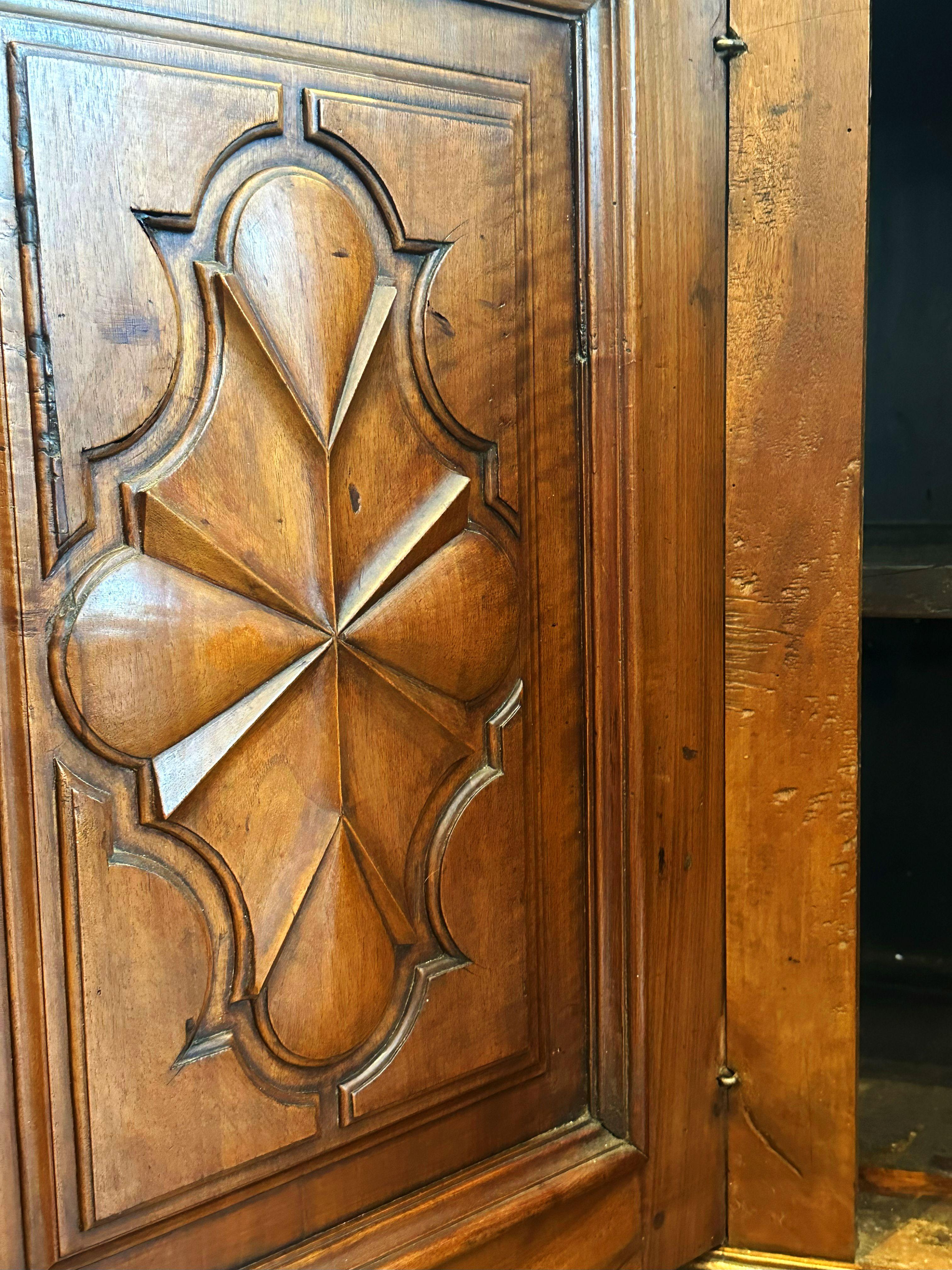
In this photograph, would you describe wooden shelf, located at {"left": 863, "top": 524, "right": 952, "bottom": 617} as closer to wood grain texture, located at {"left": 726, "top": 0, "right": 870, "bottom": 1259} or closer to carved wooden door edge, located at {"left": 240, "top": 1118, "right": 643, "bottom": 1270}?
wood grain texture, located at {"left": 726, "top": 0, "right": 870, "bottom": 1259}

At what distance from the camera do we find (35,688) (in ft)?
2.00

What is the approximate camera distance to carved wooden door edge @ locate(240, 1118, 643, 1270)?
2.38 feet

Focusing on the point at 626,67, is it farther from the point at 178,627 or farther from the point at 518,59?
→ the point at 178,627

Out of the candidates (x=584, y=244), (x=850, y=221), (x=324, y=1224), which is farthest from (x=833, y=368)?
(x=324, y=1224)

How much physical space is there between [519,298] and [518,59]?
16 centimetres

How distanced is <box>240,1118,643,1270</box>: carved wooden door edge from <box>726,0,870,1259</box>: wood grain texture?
14cm

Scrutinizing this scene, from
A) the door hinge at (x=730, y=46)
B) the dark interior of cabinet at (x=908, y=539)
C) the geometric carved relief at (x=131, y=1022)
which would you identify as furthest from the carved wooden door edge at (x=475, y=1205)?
the door hinge at (x=730, y=46)

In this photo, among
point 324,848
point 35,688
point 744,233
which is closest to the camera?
point 35,688

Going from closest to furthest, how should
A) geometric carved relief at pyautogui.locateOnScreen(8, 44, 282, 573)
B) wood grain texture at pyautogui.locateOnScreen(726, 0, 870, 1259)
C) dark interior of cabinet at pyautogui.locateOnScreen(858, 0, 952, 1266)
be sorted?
geometric carved relief at pyautogui.locateOnScreen(8, 44, 282, 573)
wood grain texture at pyautogui.locateOnScreen(726, 0, 870, 1259)
dark interior of cabinet at pyautogui.locateOnScreen(858, 0, 952, 1266)

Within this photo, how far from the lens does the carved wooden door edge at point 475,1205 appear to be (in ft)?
2.38

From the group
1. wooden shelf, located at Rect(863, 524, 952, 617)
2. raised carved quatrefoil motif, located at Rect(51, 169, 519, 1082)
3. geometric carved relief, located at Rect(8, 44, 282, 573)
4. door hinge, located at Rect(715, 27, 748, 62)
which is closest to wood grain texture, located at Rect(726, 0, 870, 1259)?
door hinge, located at Rect(715, 27, 748, 62)

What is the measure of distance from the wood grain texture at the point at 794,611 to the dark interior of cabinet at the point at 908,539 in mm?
239

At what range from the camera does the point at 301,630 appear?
2.27 feet

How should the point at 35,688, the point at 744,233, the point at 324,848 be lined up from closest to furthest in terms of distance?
the point at 35,688, the point at 324,848, the point at 744,233
